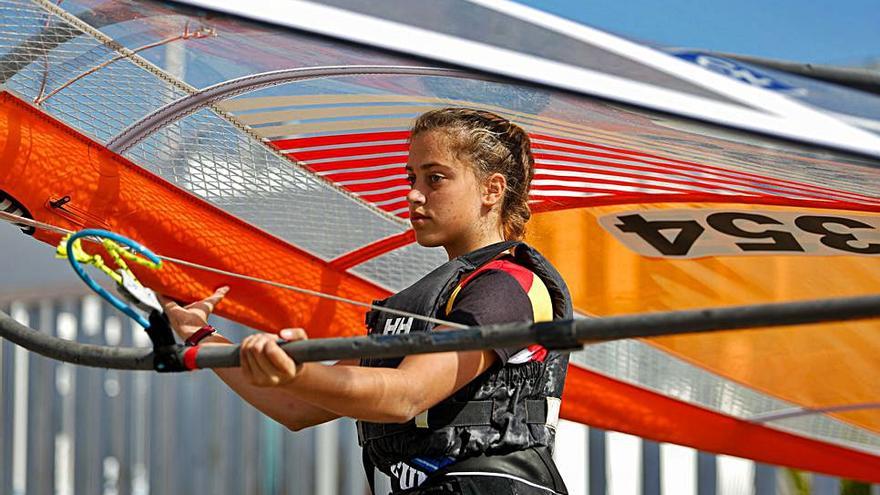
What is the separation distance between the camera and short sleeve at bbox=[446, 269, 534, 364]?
1507 millimetres

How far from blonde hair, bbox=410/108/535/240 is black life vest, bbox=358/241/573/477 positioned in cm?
12

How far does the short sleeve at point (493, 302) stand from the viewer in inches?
59.3

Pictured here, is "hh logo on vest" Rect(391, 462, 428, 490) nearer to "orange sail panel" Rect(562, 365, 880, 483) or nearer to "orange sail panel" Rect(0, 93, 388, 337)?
"orange sail panel" Rect(0, 93, 388, 337)

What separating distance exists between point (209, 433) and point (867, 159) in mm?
4791

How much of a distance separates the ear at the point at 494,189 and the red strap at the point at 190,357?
529 millimetres

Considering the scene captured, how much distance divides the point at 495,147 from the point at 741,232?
24.6 inches

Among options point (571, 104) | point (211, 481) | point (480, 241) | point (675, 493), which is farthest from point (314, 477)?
point (571, 104)

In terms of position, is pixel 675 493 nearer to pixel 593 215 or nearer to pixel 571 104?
pixel 593 215

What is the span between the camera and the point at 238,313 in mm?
2396

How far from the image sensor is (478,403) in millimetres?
1588

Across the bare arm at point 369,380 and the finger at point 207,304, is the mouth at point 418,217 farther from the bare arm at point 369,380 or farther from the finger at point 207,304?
the finger at point 207,304

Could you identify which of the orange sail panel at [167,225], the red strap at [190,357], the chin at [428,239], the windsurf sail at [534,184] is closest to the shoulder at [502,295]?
the chin at [428,239]

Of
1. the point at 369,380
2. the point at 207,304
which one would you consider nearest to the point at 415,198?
the point at 369,380

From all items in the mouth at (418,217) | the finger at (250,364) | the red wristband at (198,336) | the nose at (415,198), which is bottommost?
the red wristband at (198,336)
